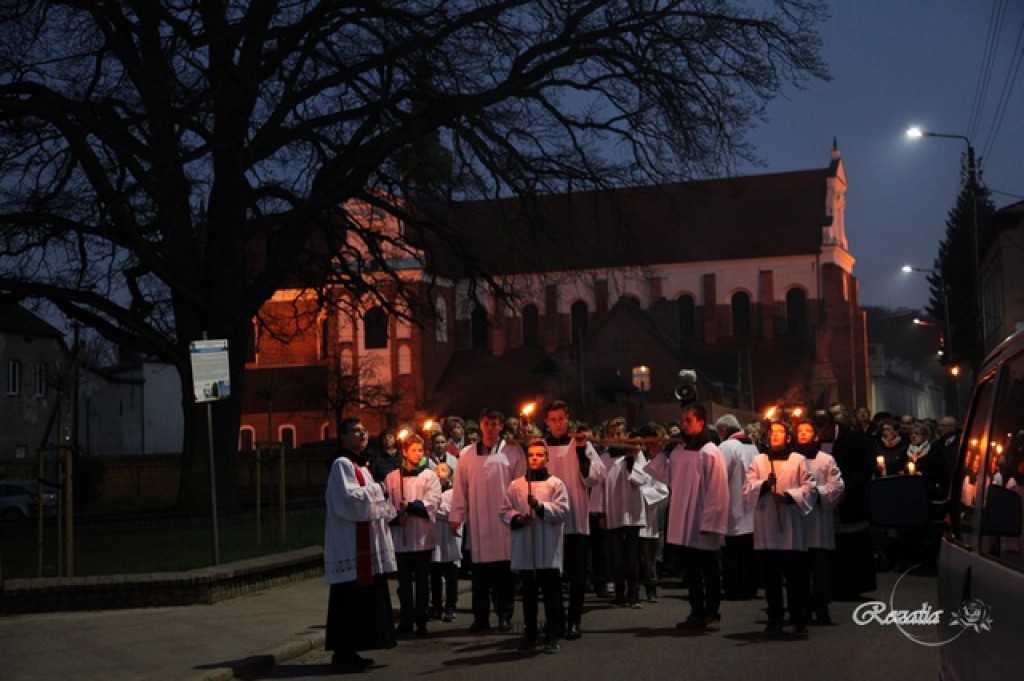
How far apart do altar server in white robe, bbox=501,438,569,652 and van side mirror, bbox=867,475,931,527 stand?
775 cm

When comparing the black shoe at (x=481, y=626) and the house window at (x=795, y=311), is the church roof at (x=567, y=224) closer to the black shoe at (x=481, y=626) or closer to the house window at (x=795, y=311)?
the black shoe at (x=481, y=626)

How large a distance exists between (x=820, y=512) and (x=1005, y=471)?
33.6 ft

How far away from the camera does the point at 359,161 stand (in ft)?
88.3

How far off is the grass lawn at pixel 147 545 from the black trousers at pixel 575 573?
6.24 metres

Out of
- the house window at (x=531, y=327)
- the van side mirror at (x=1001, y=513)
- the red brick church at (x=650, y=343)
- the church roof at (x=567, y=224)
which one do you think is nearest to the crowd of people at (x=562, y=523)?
the van side mirror at (x=1001, y=513)

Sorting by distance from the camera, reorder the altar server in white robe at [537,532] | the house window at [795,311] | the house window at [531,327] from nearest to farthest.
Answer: the altar server in white robe at [537,532], the house window at [795,311], the house window at [531,327]

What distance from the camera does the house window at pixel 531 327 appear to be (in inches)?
3558

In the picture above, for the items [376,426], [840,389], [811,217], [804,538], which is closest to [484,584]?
[804,538]

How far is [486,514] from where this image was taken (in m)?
14.6

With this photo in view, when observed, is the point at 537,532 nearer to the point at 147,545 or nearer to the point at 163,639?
the point at 163,639

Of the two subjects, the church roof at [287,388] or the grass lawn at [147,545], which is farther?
the church roof at [287,388]

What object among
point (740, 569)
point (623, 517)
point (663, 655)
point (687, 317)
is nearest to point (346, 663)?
point (663, 655)

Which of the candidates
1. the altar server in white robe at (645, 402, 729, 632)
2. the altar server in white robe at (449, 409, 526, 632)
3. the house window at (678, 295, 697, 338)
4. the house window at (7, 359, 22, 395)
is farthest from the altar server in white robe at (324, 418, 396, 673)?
the house window at (678, 295, 697, 338)

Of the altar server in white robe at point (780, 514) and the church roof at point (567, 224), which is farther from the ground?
the church roof at point (567, 224)
